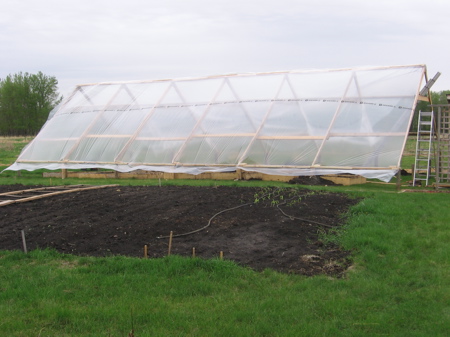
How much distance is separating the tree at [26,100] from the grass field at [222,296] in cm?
5411

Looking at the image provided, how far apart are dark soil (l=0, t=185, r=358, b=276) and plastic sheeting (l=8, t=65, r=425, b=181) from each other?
11.8 ft

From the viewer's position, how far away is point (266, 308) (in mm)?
4250

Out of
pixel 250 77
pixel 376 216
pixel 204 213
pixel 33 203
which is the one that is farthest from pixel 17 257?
pixel 250 77

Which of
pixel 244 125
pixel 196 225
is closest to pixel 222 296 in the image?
pixel 196 225

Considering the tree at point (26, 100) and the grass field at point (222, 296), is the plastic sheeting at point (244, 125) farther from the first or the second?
the tree at point (26, 100)

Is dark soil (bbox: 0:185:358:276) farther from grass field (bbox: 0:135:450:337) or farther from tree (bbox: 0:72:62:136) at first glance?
tree (bbox: 0:72:62:136)

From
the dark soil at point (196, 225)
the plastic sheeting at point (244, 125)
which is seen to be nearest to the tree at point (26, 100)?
the plastic sheeting at point (244, 125)

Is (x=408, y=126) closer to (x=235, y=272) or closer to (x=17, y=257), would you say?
(x=235, y=272)

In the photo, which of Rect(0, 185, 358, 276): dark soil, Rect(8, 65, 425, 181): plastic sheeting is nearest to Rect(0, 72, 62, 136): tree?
Rect(8, 65, 425, 181): plastic sheeting

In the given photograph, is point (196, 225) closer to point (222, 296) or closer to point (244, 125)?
point (222, 296)

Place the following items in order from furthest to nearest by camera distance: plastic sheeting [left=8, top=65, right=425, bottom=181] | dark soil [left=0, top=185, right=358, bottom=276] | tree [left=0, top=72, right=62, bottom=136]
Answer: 1. tree [left=0, top=72, right=62, bottom=136]
2. plastic sheeting [left=8, top=65, right=425, bottom=181]
3. dark soil [left=0, top=185, right=358, bottom=276]

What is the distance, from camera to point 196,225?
7.00 meters

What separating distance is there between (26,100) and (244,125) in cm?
4763

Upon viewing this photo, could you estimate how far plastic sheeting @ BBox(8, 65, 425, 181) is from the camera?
12977 mm
